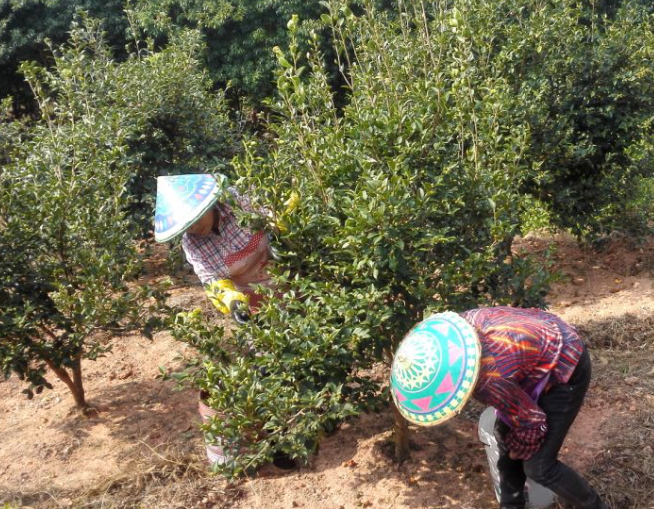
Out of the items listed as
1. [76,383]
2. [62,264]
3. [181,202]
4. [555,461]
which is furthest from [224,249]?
[555,461]

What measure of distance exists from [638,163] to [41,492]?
5.14m

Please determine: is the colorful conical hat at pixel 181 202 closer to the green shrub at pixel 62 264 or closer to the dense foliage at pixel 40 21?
the green shrub at pixel 62 264

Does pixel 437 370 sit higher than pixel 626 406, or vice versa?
pixel 437 370

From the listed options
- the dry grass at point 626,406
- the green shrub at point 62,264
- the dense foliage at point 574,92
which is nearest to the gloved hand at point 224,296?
the green shrub at point 62,264

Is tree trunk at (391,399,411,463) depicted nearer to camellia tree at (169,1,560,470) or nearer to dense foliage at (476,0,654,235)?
camellia tree at (169,1,560,470)

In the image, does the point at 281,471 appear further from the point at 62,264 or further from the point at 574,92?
the point at 574,92

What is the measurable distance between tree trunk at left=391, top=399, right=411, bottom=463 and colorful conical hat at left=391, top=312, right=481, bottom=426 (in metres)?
0.96

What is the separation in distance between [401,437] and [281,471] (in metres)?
0.66

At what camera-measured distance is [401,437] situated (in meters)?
3.54

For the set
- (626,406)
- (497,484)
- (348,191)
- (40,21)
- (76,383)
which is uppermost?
(40,21)

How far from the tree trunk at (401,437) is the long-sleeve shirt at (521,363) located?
738 millimetres

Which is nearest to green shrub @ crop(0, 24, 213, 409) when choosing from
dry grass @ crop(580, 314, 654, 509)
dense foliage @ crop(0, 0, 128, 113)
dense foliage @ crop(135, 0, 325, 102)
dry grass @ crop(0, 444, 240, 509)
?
dry grass @ crop(0, 444, 240, 509)

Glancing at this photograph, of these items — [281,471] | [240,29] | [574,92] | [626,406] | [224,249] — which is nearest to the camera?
[224,249]

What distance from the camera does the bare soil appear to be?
3447 millimetres
